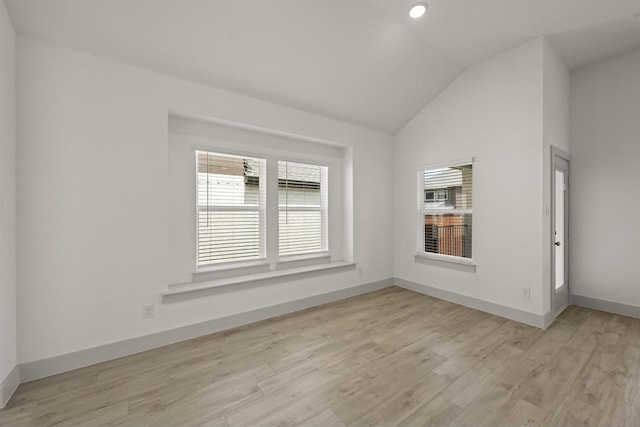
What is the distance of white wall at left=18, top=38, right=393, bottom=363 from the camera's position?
7.07 ft

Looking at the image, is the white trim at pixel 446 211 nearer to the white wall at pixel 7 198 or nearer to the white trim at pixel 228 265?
the white trim at pixel 228 265

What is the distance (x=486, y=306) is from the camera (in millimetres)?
3570

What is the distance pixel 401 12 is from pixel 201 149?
2.58 metres

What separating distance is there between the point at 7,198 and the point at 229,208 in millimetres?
1813

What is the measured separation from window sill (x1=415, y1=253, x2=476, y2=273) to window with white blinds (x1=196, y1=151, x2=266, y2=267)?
8.26 feet

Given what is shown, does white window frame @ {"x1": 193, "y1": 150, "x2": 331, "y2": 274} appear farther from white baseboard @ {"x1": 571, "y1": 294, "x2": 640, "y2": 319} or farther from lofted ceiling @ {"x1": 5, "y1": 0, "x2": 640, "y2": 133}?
white baseboard @ {"x1": 571, "y1": 294, "x2": 640, "y2": 319}

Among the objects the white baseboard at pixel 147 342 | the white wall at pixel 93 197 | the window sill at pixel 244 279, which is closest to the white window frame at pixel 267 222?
the window sill at pixel 244 279

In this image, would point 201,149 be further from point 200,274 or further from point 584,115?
point 584,115

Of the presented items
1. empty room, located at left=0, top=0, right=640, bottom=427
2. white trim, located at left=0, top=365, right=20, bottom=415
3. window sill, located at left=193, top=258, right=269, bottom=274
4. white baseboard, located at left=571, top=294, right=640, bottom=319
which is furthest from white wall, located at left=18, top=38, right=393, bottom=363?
white baseboard, located at left=571, top=294, right=640, bottom=319

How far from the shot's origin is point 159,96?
105 inches

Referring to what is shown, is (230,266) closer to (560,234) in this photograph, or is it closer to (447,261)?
(447,261)

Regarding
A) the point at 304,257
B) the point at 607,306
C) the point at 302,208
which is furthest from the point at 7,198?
the point at 607,306

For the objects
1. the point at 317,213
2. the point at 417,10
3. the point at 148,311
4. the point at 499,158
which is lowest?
the point at 148,311

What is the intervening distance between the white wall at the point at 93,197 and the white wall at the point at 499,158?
10.2 feet
